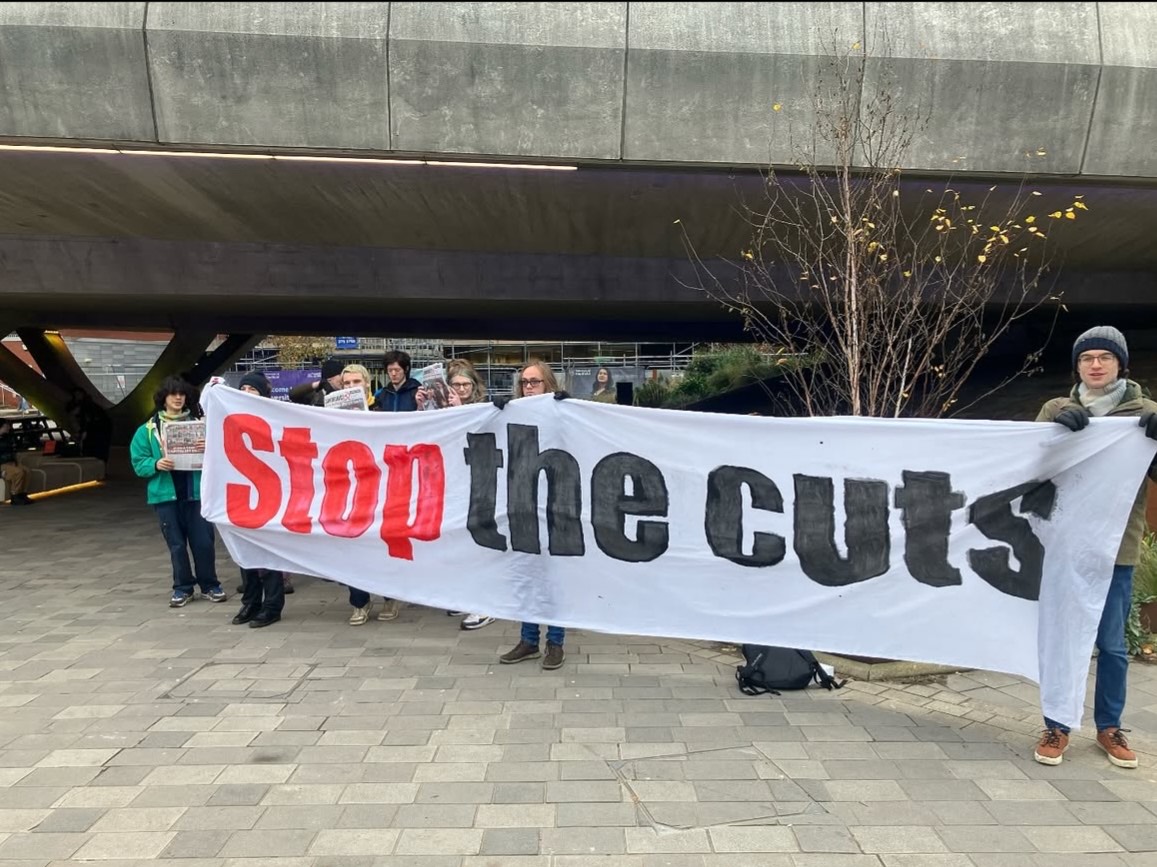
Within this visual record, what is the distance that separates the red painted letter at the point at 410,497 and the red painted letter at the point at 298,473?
635 millimetres

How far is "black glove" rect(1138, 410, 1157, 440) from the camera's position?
3.17m

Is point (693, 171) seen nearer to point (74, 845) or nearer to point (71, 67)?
point (71, 67)

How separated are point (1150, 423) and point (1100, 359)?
0.36 metres

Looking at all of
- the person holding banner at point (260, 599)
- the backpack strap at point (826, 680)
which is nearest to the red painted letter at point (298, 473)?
the person holding banner at point (260, 599)

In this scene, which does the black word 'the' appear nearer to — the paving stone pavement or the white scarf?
the white scarf

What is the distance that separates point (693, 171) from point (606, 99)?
1.14m

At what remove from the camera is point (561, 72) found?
20.4ft

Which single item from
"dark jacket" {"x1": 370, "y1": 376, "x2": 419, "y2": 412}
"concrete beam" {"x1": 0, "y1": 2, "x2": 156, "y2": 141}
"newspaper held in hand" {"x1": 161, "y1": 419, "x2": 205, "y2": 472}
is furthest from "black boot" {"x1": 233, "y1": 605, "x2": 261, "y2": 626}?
"concrete beam" {"x1": 0, "y1": 2, "x2": 156, "y2": 141}

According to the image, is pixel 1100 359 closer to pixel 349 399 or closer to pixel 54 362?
pixel 349 399

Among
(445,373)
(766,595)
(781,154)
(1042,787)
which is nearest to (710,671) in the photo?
(766,595)

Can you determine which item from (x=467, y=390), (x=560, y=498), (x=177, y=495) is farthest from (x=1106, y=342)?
(x=177, y=495)

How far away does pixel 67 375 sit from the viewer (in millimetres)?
17531

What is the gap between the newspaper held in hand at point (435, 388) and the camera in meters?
5.49

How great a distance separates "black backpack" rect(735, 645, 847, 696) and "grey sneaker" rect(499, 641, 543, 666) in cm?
131
